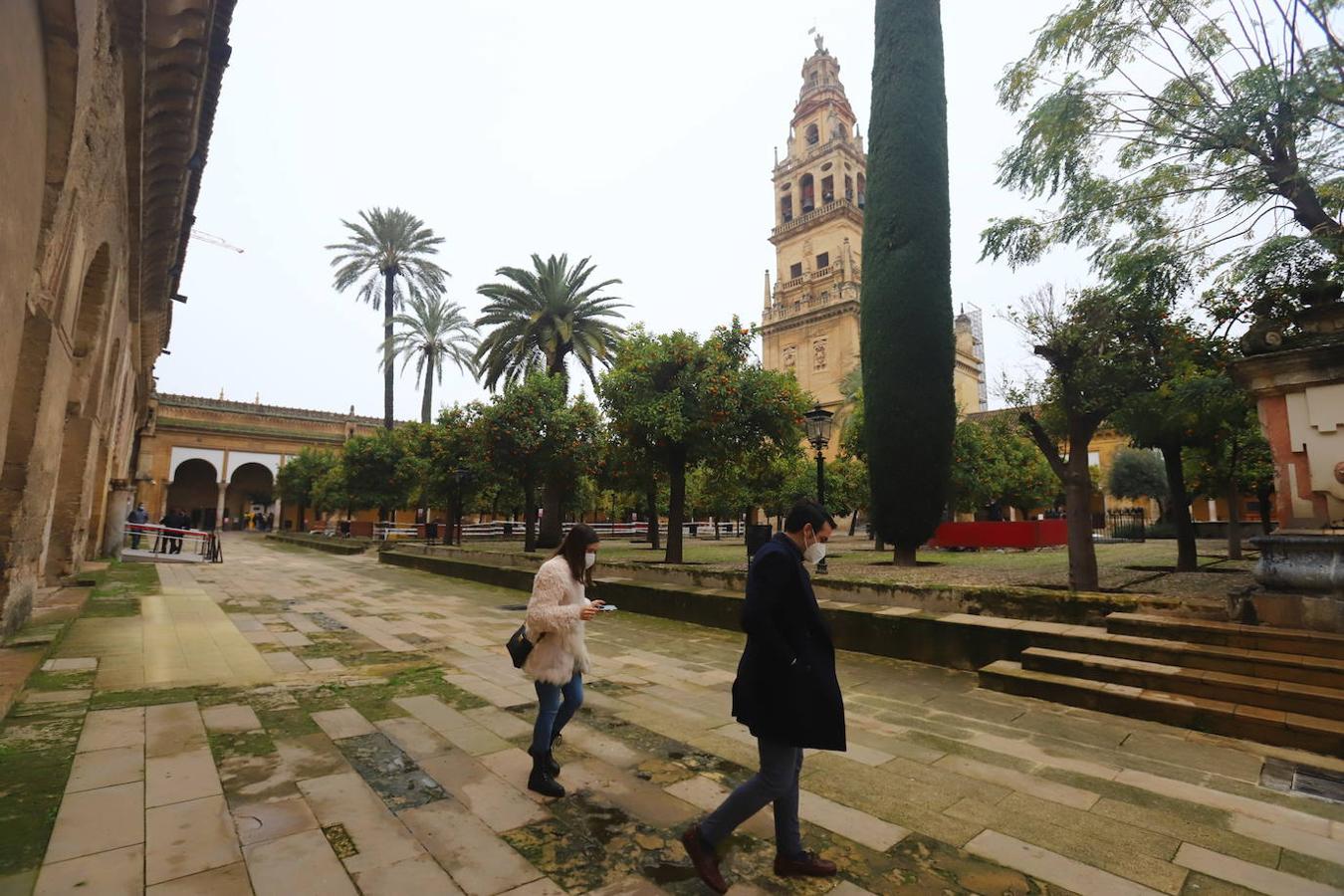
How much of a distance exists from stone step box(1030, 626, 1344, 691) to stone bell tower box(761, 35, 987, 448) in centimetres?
3610

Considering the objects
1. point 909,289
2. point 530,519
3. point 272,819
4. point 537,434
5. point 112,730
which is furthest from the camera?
point 530,519

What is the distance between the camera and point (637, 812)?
3395 millimetres

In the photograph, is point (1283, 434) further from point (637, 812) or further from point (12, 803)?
point (12, 803)

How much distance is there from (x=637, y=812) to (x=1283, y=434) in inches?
301

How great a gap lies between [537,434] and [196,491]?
144ft

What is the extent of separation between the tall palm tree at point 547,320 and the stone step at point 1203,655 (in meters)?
19.8

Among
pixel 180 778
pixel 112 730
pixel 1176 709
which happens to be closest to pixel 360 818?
pixel 180 778

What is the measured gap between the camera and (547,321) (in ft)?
80.6

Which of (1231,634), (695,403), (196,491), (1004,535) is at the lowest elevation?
(1231,634)

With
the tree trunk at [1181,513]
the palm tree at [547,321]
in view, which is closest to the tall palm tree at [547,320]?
the palm tree at [547,321]

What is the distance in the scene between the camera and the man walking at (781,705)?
2.71m

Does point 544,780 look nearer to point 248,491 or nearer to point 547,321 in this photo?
point 547,321

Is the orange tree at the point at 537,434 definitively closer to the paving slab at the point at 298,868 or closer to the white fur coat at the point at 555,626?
the white fur coat at the point at 555,626

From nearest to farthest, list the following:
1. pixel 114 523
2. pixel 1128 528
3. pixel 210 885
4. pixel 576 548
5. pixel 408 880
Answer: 1. pixel 210 885
2. pixel 408 880
3. pixel 576 548
4. pixel 114 523
5. pixel 1128 528
